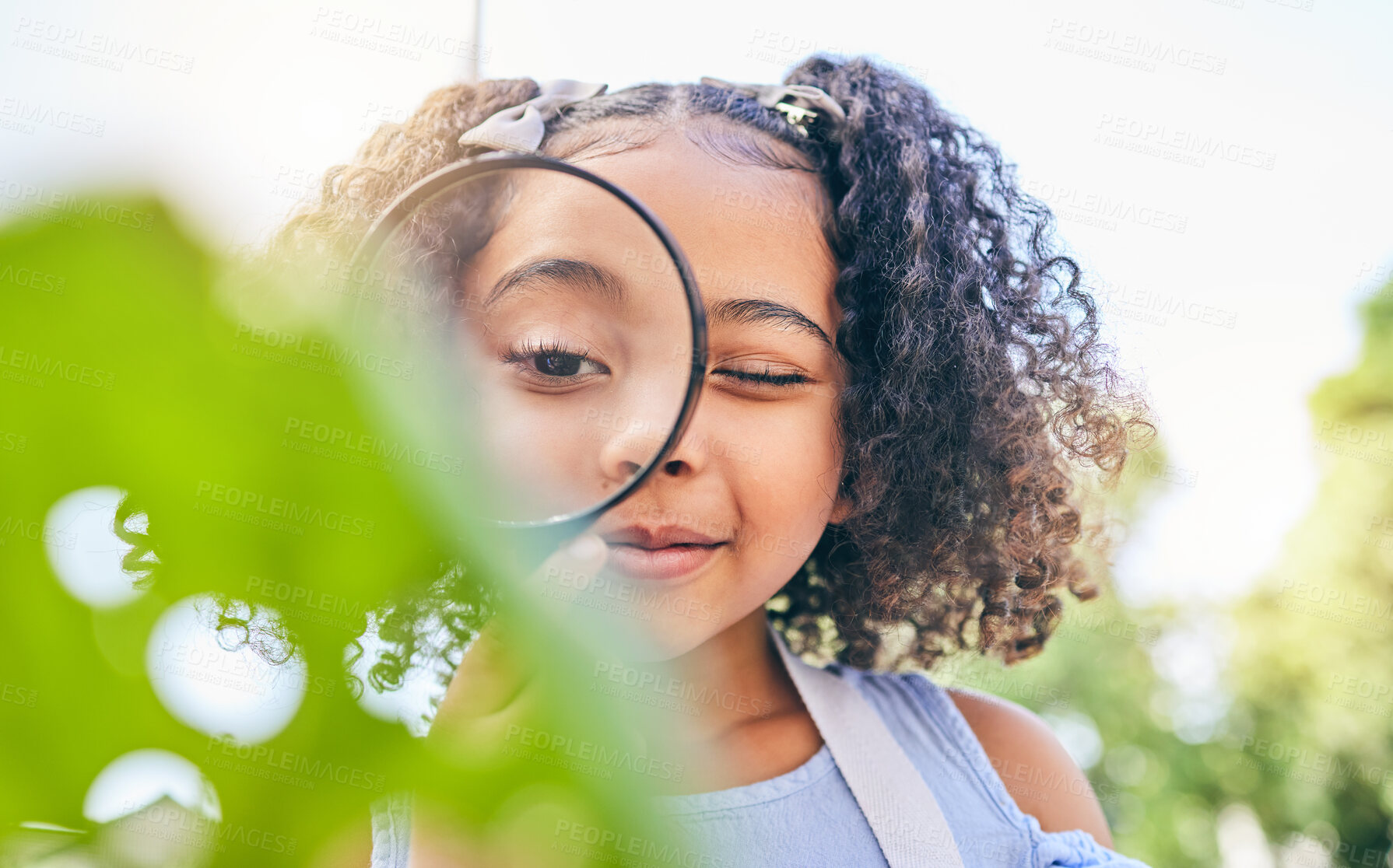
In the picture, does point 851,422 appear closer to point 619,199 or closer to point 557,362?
point 557,362

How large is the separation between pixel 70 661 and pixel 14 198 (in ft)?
0.58

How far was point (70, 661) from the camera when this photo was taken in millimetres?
279

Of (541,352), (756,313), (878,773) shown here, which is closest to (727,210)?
(756,313)

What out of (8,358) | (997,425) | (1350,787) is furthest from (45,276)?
(1350,787)

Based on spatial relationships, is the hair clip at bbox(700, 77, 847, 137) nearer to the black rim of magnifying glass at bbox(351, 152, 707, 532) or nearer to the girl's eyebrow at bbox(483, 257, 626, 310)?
the girl's eyebrow at bbox(483, 257, 626, 310)

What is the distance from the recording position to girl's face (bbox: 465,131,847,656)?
3.24 ft

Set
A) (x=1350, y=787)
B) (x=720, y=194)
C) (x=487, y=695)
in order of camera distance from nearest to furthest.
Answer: (x=487, y=695), (x=720, y=194), (x=1350, y=787)

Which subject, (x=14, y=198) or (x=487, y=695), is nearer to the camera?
(x=14, y=198)

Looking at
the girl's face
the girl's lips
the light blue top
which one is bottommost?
the light blue top

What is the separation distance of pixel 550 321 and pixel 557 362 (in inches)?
1.5

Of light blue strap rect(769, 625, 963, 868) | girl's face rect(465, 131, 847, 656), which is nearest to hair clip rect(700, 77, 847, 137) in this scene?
girl's face rect(465, 131, 847, 656)

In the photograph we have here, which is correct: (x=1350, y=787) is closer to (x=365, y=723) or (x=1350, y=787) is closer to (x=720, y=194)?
(x=720, y=194)

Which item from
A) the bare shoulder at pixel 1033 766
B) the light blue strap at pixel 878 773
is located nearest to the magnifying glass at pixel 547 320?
the light blue strap at pixel 878 773

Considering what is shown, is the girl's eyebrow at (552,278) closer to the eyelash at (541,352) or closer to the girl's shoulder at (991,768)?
the eyelash at (541,352)
